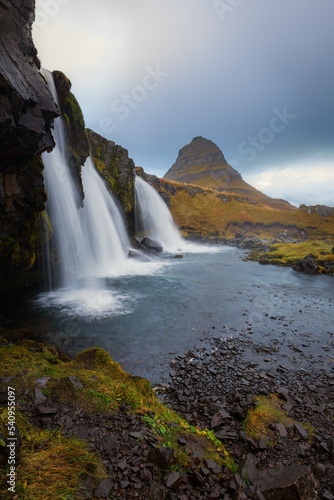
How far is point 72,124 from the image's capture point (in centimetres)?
1916

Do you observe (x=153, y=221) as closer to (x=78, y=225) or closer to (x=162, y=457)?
(x=78, y=225)

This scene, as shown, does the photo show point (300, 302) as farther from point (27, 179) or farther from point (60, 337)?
point (27, 179)

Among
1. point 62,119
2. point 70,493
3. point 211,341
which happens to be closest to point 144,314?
point 211,341

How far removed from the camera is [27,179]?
36.6 ft

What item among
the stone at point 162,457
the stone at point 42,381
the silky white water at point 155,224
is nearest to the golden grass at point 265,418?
the stone at point 162,457

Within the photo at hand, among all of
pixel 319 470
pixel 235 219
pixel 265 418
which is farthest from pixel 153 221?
pixel 319 470

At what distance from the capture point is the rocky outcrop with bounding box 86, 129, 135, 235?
33625 millimetres

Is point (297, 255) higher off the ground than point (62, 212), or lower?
lower

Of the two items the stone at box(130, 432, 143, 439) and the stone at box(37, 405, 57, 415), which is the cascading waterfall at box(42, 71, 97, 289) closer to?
the stone at box(37, 405, 57, 415)

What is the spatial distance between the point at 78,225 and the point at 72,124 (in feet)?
29.3

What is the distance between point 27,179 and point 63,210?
8.17 metres

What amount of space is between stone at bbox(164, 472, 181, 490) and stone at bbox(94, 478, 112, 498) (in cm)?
84

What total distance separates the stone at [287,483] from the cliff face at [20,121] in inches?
459

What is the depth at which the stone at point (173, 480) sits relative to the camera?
3.28 metres
